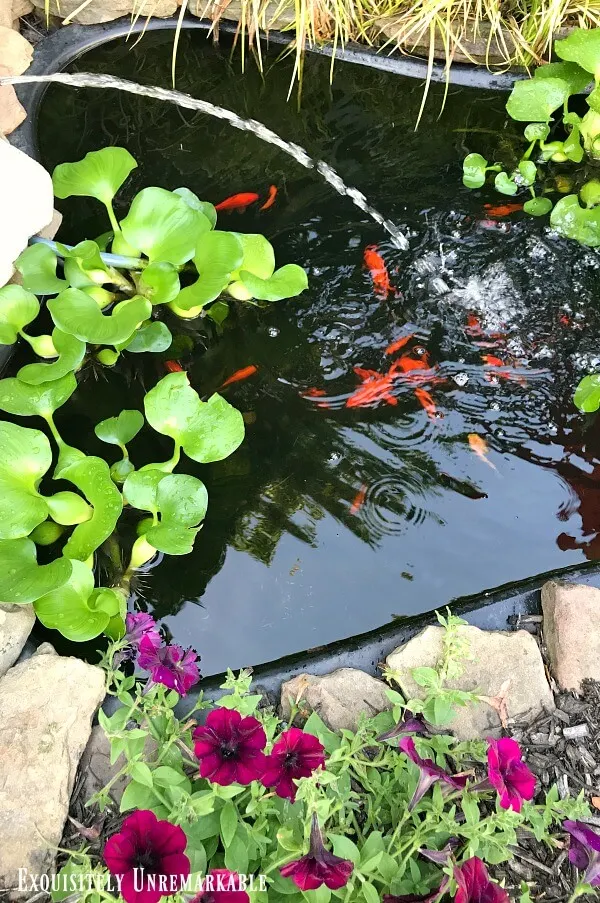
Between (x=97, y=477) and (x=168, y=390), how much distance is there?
13.3 inches

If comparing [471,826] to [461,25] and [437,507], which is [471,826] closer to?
[437,507]

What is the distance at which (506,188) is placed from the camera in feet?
9.98

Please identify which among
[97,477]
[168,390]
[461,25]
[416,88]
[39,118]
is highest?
[461,25]

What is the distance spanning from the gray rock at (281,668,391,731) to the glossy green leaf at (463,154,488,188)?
225cm

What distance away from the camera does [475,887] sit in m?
1.19

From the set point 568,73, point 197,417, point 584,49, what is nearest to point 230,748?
point 197,417

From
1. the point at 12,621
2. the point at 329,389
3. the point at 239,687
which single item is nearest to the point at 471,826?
the point at 239,687

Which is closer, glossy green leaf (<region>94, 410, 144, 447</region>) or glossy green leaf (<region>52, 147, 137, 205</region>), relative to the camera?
glossy green leaf (<region>94, 410, 144, 447</region>)

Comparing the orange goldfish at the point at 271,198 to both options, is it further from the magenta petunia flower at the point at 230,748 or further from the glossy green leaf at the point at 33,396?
the magenta petunia flower at the point at 230,748

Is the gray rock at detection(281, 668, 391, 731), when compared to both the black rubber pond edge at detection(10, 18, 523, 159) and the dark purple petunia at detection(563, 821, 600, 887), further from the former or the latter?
the black rubber pond edge at detection(10, 18, 523, 159)

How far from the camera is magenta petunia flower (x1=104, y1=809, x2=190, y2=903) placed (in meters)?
1.15

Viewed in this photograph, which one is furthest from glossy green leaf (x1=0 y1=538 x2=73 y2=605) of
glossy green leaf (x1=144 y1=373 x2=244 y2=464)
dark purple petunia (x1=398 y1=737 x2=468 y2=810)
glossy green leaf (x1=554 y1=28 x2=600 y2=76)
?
glossy green leaf (x1=554 y1=28 x2=600 y2=76)

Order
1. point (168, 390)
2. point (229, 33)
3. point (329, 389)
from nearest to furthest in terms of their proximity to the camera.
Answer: point (168, 390) < point (329, 389) < point (229, 33)

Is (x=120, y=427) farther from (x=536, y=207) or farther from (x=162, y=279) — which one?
(x=536, y=207)
